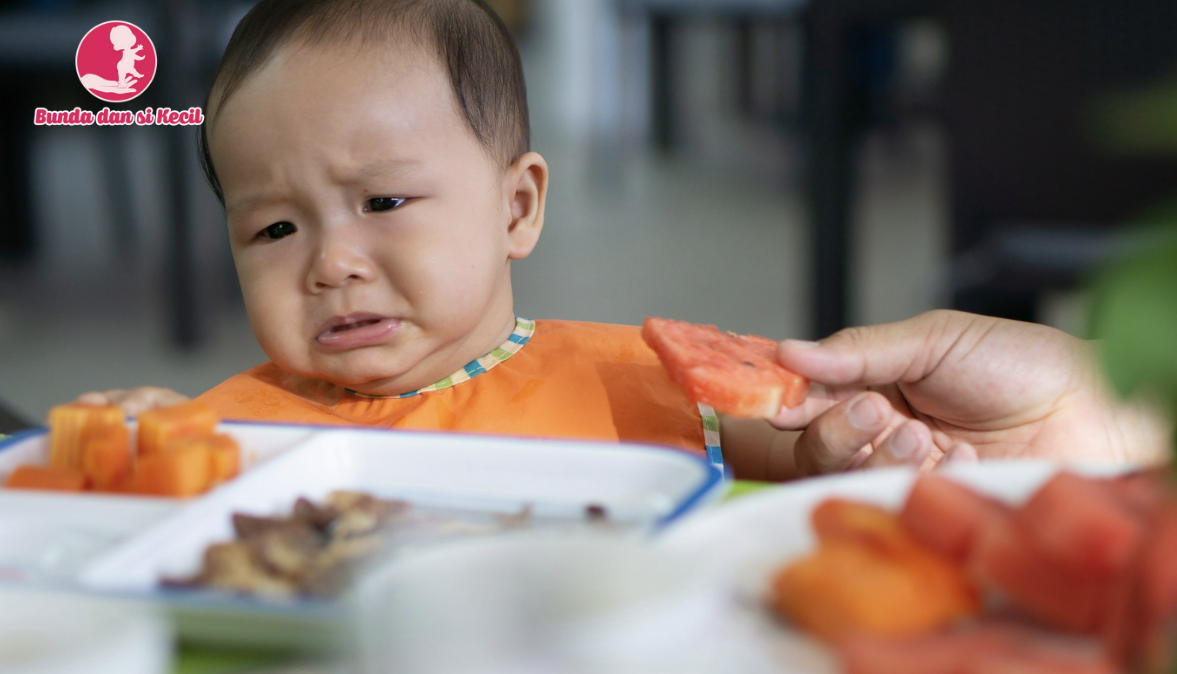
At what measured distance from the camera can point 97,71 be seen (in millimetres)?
2062

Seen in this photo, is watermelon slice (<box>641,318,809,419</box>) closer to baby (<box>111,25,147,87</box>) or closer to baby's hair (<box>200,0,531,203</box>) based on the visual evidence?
baby's hair (<box>200,0,531,203</box>)

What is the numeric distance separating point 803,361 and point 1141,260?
2.44 ft

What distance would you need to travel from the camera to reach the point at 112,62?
6.86 feet

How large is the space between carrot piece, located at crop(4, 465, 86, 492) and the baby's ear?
27.2 inches

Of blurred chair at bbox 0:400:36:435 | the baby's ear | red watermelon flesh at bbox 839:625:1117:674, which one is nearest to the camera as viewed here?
red watermelon flesh at bbox 839:625:1117:674

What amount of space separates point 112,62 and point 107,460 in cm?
164

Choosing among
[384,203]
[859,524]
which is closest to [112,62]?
[384,203]

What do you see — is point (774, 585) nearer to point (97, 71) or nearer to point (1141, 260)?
point (1141, 260)

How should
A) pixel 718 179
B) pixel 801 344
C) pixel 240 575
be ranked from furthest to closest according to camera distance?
1. pixel 718 179
2. pixel 801 344
3. pixel 240 575

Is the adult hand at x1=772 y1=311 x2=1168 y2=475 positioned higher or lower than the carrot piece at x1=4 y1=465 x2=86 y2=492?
lower

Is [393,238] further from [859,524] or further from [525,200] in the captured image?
[859,524]

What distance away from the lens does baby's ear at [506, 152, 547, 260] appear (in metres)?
1.32

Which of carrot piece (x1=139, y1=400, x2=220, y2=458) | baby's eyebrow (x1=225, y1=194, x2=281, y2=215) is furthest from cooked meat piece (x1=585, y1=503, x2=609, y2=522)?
baby's eyebrow (x1=225, y1=194, x2=281, y2=215)

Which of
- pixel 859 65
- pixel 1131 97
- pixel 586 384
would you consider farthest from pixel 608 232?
pixel 1131 97
